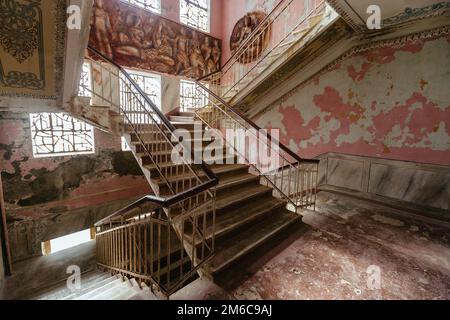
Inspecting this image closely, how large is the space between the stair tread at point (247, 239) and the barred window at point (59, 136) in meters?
5.49

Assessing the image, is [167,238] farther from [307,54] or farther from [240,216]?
[307,54]

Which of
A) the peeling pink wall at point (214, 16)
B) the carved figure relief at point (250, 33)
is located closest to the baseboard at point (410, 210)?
the carved figure relief at point (250, 33)

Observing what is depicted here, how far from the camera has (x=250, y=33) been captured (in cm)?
779

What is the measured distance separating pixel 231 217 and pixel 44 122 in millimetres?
5801

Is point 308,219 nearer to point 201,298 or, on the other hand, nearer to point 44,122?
point 201,298

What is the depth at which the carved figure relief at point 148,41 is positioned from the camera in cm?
607

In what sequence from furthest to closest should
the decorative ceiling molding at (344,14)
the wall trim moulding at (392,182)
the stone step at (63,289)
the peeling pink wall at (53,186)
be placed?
the peeling pink wall at (53,186)
the stone step at (63,289)
the wall trim moulding at (392,182)
the decorative ceiling molding at (344,14)

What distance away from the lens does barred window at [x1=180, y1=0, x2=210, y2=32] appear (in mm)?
7886

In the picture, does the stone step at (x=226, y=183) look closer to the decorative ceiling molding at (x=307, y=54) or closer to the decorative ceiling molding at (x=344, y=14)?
the decorative ceiling molding at (x=307, y=54)

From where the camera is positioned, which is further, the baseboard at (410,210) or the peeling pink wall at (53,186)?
the peeling pink wall at (53,186)

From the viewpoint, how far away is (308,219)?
13.7 ft

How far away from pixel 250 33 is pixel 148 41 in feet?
11.6

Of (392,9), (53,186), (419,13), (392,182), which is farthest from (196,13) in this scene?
(392,182)

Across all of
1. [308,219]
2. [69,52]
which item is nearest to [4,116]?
[69,52]
